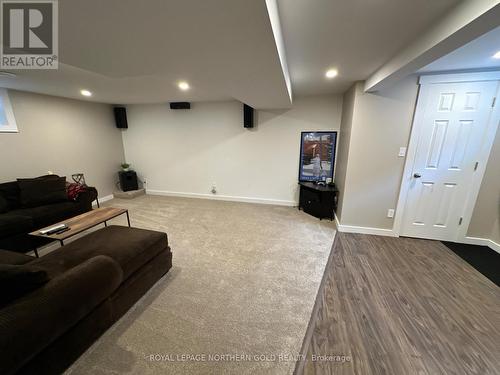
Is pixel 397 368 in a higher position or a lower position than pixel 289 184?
lower

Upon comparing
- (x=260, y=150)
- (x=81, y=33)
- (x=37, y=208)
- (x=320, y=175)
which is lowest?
(x=37, y=208)

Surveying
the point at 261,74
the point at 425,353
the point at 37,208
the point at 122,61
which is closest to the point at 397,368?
the point at 425,353

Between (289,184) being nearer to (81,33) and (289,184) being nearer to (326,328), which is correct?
(326,328)

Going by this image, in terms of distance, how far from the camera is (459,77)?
2.42 m

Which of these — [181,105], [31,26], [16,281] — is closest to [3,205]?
[16,281]

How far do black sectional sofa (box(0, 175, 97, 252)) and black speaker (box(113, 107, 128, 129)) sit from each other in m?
2.00

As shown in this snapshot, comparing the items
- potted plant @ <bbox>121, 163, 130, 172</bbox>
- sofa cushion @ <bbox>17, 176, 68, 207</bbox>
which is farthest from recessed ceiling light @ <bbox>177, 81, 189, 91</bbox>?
potted plant @ <bbox>121, 163, 130, 172</bbox>

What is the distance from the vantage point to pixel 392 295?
6.32ft

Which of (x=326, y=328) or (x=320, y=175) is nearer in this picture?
(x=326, y=328)

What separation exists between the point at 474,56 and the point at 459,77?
0.58m

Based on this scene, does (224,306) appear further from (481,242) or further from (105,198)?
(105,198)

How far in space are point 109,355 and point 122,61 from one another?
2244mm

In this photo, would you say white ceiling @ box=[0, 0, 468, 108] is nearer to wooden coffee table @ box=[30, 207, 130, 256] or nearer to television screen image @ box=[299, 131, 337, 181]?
television screen image @ box=[299, 131, 337, 181]

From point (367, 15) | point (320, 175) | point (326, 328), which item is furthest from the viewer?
point (320, 175)
